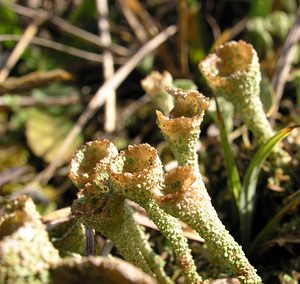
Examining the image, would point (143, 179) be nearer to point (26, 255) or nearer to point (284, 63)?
point (26, 255)

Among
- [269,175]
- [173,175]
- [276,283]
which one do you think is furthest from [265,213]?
[173,175]

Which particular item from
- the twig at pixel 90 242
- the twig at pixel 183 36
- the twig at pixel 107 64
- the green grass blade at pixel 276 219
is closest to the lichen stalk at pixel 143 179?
the twig at pixel 90 242

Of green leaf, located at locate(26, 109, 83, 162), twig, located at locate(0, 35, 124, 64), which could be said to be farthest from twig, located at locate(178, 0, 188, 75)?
green leaf, located at locate(26, 109, 83, 162)

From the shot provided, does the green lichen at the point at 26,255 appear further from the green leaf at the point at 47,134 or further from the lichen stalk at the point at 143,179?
the green leaf at the point at 47,134

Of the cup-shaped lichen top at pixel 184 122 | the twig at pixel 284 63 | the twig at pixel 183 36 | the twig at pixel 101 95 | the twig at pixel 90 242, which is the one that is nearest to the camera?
the cup-shaped lichen top at pixel 184 122

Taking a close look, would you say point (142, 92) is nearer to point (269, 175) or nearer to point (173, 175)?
point (269, 175)

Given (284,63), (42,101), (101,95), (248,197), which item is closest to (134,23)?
(101,95)
